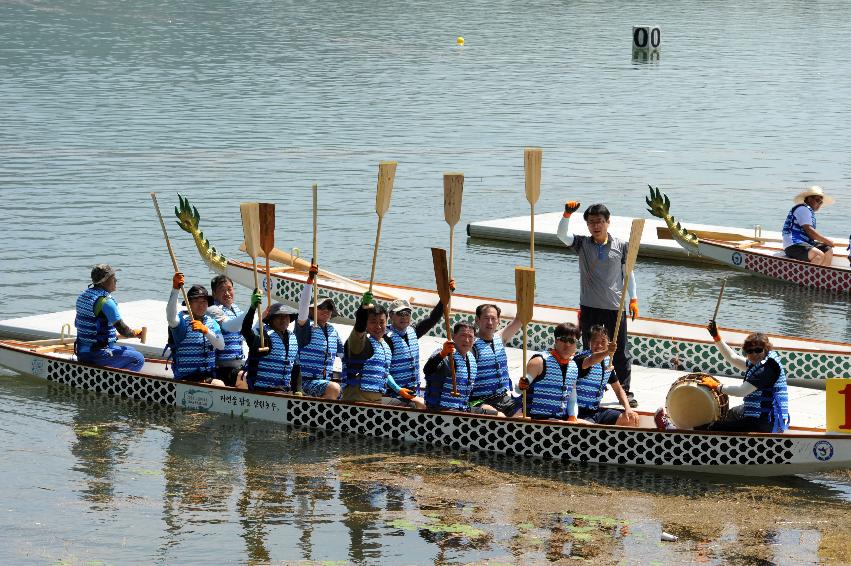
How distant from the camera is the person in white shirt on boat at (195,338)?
1572 cm

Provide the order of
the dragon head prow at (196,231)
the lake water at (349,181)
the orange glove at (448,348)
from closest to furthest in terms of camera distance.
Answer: the lake water at (349,181) → the orange glove at (448,348) → the dragon head prow at (196,231)

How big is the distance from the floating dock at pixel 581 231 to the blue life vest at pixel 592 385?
36.1ft

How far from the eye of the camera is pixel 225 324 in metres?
16.0

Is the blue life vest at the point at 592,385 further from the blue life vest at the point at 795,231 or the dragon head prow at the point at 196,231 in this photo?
the blue life vest at the point at 795,231

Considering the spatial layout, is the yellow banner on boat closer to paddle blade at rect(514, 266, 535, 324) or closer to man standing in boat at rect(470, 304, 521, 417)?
paddle blade at rect(514, 266, 535, 324)

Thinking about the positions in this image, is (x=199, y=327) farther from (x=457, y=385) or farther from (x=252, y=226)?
(x=457, y=385)

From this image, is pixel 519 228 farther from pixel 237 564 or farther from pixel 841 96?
pixel 841 96

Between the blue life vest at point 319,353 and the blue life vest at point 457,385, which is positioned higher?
the blue life vest at point 319,353

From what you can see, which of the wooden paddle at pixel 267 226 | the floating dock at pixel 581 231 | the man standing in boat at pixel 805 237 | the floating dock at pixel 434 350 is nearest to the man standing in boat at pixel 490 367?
the floating dock at pixel 434 350

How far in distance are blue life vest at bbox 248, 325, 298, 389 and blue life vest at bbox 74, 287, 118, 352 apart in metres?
1.93

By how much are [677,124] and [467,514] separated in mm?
33697

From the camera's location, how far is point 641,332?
1862 cm

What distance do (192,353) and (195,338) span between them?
0.20 m

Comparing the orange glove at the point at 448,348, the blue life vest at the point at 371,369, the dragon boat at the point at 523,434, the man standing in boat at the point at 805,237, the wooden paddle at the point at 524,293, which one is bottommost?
the dragon boat at the point at 523,434
